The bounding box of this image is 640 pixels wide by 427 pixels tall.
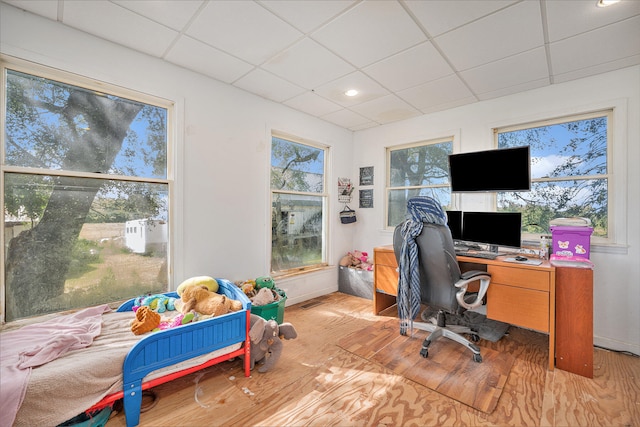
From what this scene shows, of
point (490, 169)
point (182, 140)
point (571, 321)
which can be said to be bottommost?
point (571, 321)

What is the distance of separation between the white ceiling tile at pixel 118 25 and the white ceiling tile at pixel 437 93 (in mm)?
2334

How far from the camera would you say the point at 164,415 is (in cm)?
158

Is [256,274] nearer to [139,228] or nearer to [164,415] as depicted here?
[139,228]

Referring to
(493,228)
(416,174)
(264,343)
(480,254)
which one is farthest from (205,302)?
(416,174)

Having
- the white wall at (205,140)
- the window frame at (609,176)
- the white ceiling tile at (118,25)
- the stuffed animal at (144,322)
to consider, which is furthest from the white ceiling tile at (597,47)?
the stuffed animal at (144,322)

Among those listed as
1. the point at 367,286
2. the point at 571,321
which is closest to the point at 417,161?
the point at 367,286

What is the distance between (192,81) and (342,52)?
146 cm

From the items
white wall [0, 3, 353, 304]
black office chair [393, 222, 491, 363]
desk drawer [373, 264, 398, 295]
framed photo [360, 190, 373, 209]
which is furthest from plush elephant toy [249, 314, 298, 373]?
framed photo [360, 190, 373, 209]

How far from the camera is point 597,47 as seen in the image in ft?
6.95

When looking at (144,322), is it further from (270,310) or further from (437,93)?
(437,93)

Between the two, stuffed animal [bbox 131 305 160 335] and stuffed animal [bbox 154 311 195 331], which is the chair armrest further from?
stuffed animal [bbox 131 305 160 335]

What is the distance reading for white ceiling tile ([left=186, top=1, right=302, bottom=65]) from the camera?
1790 mm

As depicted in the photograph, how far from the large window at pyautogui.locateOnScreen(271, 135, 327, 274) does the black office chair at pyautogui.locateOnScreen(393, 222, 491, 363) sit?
5.98 ft

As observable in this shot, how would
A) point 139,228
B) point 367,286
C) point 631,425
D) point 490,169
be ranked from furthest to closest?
point 367,286 → point 490,169 → point 139,228 → point 631,425
